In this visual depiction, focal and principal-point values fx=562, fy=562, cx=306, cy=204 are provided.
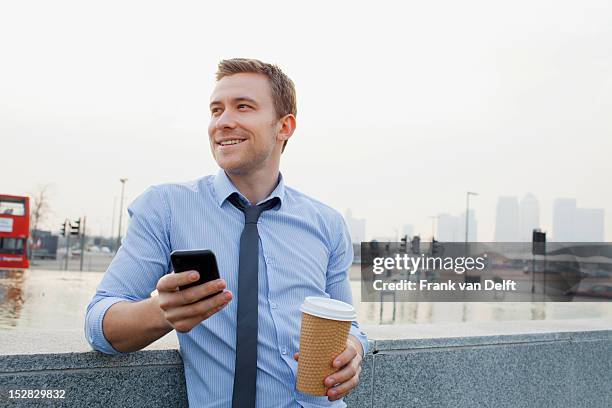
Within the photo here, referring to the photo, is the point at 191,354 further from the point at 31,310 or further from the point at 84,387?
the point at 31,310

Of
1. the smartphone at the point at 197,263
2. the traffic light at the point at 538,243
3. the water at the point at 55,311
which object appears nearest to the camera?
the smartphone at the point at 197,263

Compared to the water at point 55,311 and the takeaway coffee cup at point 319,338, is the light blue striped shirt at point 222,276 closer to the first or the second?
the takeaway coffee cup at point 319,338

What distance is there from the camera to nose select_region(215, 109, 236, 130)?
2102 millimetres

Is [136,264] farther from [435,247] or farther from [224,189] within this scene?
[435,247]

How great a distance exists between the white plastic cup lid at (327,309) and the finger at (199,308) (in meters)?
0.34

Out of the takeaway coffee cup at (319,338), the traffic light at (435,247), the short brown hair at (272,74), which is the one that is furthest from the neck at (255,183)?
the traffic light at (435,247)

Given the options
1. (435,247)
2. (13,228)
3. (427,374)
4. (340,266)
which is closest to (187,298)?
(340,266)

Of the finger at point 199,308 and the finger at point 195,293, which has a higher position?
the finger at point 195,293

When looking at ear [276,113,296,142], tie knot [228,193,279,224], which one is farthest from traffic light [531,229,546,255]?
tie knot [228,193,279,224]

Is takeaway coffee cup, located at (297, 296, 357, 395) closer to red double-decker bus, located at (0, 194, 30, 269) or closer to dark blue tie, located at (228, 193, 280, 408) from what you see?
dark blue tie, located at (228, 193, 280, 408)

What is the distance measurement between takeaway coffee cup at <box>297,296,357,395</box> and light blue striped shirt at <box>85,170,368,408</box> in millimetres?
216

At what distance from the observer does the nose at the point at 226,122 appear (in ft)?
6.89

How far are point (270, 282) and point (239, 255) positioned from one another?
15 cm

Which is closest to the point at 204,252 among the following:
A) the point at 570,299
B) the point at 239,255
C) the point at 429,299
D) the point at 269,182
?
the point at 239,255
